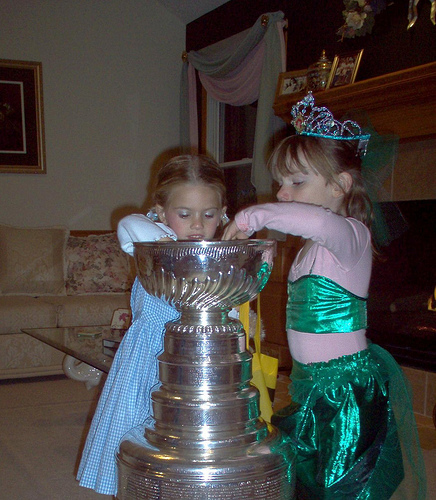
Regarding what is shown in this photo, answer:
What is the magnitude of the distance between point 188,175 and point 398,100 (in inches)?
65.7

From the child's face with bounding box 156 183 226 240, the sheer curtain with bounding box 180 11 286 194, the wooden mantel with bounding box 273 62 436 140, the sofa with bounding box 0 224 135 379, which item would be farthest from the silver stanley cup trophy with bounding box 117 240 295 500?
the sheer curtain with bounding box 180 11 286 194

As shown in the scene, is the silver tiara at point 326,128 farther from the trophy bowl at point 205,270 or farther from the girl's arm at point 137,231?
the trophy bowl at point 205,270

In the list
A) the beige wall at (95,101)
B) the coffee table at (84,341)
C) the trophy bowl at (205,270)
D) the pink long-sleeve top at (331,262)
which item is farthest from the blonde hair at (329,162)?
the beige wall at (95,101)

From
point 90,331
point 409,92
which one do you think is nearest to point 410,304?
point 409,92

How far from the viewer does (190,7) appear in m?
4.75

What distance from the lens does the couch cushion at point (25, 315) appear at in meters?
3.25

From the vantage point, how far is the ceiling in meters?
4.59

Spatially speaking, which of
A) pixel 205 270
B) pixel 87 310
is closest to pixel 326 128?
pixel 205 270

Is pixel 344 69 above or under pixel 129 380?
above

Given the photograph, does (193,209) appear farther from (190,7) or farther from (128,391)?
(190,7)

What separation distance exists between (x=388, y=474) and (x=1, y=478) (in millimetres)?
1502

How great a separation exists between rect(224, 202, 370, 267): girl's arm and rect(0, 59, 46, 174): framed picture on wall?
4.03 metres

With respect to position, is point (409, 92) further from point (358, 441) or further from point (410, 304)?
point (358, 441)

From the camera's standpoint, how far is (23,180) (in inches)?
176
